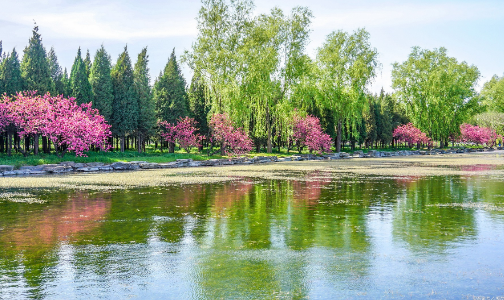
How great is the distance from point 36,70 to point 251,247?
44405mm

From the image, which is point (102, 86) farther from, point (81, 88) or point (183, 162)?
point (183, 162)

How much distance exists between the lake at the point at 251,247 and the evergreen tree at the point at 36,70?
107 ft

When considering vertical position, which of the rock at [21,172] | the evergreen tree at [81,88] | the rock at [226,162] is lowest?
the rock at [226,162]

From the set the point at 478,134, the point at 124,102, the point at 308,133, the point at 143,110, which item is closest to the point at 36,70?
the point at 124,102

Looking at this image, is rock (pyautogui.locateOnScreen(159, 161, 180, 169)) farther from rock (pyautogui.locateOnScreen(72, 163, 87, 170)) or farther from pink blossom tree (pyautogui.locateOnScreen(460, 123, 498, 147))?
pink blossom tree (pyautogui.locateOnScreen(460, 123, 498, 147))

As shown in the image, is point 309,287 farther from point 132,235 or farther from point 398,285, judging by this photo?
point 132,235

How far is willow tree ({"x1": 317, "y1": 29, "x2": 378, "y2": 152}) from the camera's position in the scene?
6269 cm

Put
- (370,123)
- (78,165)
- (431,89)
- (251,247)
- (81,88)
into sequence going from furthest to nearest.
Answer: (370,123) → (431,89) → (81,88) → (78,165) → (251,247)

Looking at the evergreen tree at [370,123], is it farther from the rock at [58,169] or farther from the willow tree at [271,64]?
the rock at [58,169]

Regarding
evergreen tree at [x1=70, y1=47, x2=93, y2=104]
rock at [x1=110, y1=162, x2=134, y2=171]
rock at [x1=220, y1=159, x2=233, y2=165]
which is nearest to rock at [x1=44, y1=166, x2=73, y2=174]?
rock at [x1=110, y1=162, x2=134, y2=171]

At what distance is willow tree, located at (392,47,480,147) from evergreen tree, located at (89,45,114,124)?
174 feet

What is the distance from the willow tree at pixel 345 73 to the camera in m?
62.7

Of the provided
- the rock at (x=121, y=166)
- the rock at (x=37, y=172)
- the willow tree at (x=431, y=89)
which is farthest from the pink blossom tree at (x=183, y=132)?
the willow tree at (x=431, y=89)

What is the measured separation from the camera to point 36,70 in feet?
149
